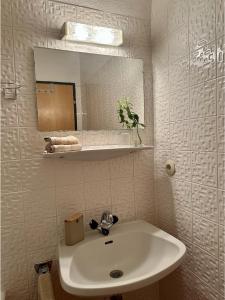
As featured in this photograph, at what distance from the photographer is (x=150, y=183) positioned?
5.08 ft

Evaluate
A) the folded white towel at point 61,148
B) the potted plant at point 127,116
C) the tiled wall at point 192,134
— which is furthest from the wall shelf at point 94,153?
the tiled wall at point 192,134

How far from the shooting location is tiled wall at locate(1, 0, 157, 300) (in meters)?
1.16

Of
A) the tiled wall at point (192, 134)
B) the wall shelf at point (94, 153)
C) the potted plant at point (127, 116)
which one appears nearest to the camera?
the tiled wall at point (192, 134)

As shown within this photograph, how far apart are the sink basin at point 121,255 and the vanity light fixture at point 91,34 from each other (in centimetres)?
116

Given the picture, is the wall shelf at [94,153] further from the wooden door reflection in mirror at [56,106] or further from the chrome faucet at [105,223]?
the chrome faucet at [105,223]

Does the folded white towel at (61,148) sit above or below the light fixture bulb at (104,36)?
below

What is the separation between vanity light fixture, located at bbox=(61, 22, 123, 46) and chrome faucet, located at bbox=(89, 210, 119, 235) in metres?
1.04

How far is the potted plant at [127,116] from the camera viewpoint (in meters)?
1.41

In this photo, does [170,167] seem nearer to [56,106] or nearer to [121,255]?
[121,255]

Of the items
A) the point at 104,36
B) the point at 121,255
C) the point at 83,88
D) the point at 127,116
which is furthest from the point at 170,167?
the point at 104,36

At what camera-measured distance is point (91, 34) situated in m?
1.27

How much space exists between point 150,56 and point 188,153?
2.44 ft

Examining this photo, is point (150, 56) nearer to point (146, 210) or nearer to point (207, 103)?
point (207, 103)

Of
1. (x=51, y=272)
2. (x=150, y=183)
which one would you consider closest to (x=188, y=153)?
(x=150, y=183)
